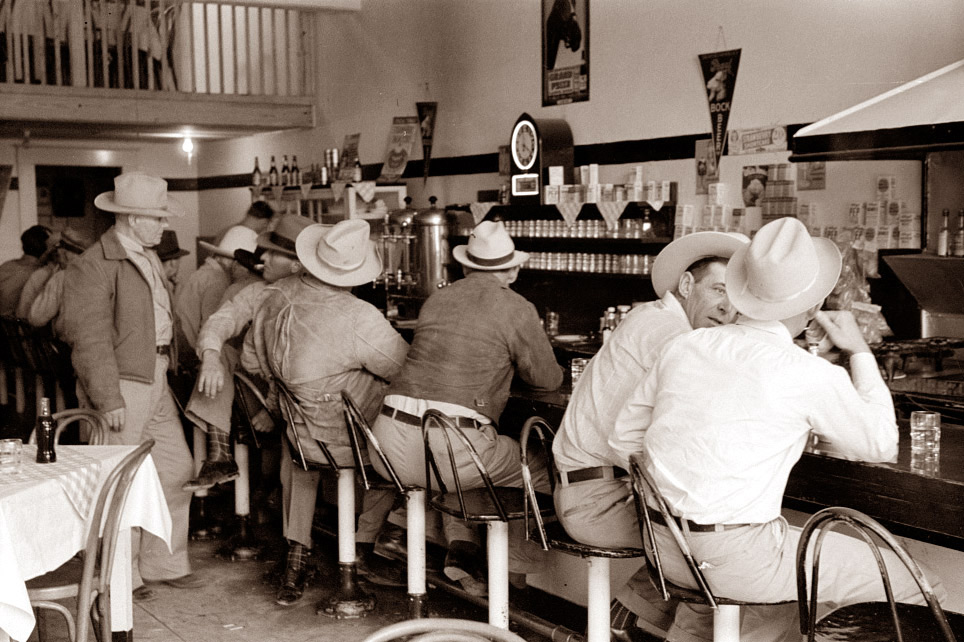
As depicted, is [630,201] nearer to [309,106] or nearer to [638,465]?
[638,465]

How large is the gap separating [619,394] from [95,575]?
1.77m

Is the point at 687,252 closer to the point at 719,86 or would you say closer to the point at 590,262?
the point at 719,86

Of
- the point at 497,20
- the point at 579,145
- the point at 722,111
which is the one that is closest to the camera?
the point at 722,111

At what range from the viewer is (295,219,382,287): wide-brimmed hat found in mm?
4695

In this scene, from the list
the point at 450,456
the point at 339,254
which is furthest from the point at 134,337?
the point at 450,456

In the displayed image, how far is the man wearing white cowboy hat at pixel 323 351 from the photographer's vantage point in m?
4.62

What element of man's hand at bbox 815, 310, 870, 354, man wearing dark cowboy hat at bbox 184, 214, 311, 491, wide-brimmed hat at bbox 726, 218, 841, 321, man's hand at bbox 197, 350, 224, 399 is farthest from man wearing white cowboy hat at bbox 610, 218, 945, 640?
man wearing dark cowboy hat at bbox 184, 214, 311, 491

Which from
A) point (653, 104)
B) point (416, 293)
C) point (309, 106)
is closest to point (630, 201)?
point (653, 104)

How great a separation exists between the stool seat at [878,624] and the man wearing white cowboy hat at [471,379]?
64.2 inches

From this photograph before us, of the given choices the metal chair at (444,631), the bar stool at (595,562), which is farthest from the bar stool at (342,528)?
the metal chair at (444,631)

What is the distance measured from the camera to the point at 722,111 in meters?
5.82

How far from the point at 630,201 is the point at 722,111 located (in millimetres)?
743

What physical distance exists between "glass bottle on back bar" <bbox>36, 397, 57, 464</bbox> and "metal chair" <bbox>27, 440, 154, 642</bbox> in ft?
0.93

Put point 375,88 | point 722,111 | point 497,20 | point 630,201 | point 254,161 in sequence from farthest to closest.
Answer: point 254,161 → point 375,88 → point 497,20 → point 630,201 → point 722,111
